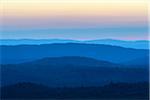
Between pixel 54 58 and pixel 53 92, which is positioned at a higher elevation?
pixel 54 58

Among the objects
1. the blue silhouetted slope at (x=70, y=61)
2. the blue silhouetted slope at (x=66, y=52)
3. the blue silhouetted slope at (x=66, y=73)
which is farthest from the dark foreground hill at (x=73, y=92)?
the blue silhouetted slope at (x=66, y=52)

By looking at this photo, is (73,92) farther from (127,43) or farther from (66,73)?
(127,43)

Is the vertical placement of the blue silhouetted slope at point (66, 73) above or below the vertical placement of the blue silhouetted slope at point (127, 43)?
below

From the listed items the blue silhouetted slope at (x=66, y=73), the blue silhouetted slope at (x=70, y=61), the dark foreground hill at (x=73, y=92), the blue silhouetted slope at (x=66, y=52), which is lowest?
the dark foreground hill at (x=73, y=92)

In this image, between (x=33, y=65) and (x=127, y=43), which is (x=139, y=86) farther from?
(x=33, y=65)

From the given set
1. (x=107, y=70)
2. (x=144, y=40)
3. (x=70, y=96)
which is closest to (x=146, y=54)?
(x=144, y=40)

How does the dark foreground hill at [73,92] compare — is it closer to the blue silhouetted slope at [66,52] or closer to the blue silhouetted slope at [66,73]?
the blue silhouetted slope at [66,73]
